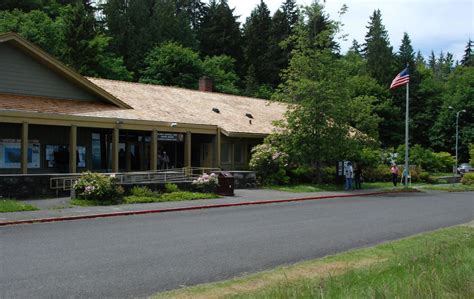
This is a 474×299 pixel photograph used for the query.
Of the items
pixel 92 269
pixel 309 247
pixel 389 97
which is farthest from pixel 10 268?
pixel 389 97

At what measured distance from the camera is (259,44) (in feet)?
282

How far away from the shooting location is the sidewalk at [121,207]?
15484mm

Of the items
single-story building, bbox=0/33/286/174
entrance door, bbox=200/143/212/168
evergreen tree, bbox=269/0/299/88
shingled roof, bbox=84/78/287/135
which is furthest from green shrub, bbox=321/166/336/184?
evergreen tree, bbox=269/0/299/88

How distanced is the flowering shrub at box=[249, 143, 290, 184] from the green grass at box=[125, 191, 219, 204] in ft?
24.8

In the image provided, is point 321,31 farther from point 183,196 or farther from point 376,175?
point 183,196

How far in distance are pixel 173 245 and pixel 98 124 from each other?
1461 centimetres

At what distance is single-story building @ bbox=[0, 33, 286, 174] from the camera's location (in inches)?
943

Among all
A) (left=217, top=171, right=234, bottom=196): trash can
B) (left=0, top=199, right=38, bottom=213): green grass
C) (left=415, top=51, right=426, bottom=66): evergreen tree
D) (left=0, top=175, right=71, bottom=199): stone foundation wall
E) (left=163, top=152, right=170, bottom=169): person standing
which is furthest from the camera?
(left=415, top=51, right=426, bottom=66): evergreen tree

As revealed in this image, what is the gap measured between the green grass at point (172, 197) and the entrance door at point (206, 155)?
30.5 feet

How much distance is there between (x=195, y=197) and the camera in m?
22.2

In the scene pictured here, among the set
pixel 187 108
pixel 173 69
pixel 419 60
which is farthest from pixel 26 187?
pixel 419 60

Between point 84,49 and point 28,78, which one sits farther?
point 84,49

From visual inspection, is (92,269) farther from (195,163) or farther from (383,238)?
(195,163)

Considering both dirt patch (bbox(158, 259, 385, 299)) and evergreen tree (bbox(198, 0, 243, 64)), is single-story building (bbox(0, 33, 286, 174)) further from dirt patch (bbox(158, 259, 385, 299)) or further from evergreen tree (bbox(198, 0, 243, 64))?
evergreen tree (bbox(198, 0, 243, 64))
